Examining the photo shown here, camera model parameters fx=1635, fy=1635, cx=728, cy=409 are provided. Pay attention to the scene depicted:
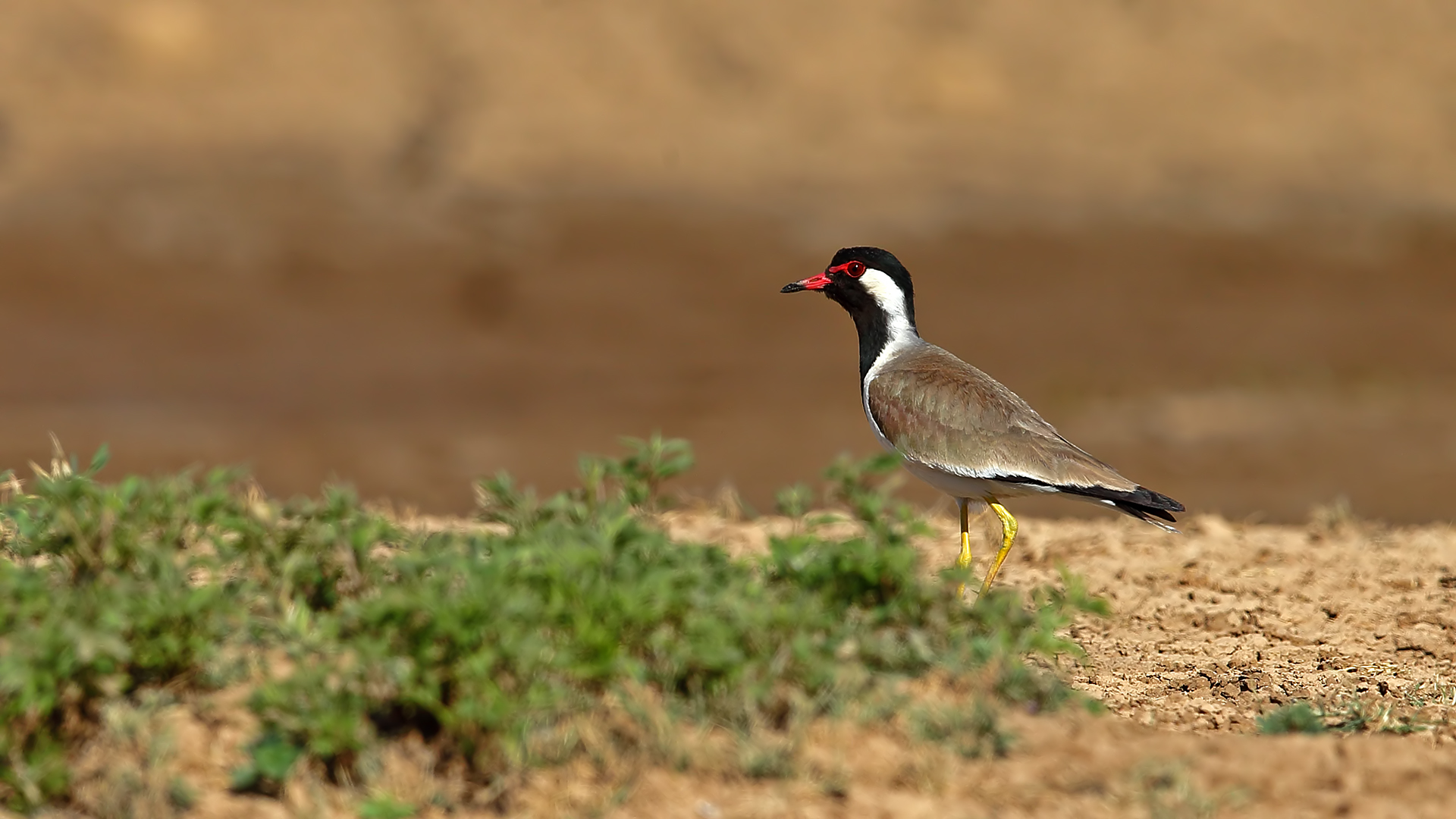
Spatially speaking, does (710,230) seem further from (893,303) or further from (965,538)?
(965,538)

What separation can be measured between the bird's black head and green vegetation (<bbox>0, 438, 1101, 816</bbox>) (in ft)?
12.3

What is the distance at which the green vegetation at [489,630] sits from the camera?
3.48m

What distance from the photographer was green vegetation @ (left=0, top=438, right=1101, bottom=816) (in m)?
3.48

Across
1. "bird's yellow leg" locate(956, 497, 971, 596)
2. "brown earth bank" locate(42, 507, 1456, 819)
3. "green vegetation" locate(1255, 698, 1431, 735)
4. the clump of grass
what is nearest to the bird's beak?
"bird's yellow leg" locate(956, 497, 971, 596)

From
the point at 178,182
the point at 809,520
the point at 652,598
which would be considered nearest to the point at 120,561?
the point at 652,598

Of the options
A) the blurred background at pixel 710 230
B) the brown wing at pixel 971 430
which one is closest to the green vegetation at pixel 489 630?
the brown wing at pixel 971 430

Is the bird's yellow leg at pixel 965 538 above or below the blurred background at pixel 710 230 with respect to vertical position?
below

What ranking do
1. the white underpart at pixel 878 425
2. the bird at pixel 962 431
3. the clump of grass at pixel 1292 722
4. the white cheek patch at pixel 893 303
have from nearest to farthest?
the clump of grass at pixel 1292 722 < the bird at pixel 962 431 < the white underpart at pixel 878 425 < the white cheek patch at pixel 893 303

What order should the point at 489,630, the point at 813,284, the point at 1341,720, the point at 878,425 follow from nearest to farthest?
the point at 489,630, the point at 1341,720, the point at 878,425, the point at 813,284

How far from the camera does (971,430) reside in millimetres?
6859

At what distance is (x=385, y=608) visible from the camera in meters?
3.47

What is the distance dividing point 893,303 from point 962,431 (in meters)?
1.07

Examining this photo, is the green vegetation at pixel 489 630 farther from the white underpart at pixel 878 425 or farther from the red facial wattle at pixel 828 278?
the red facial wattle at pixel 828 278

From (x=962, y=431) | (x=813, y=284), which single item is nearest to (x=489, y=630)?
(x=962, y=431)
